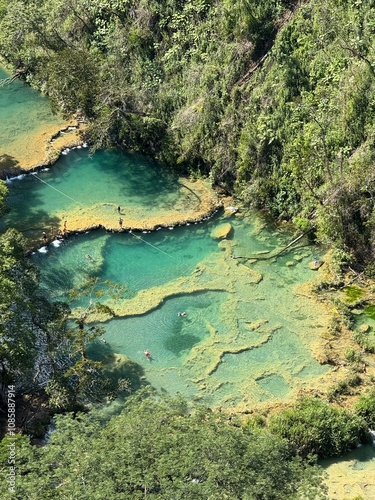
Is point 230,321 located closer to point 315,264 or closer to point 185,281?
point 185,281

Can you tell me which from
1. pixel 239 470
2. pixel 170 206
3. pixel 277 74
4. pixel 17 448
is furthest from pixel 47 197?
pixel 239 470

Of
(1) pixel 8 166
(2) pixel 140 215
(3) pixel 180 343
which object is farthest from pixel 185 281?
(1) pixel 8 166

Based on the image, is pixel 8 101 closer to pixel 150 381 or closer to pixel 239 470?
pixel 150 381

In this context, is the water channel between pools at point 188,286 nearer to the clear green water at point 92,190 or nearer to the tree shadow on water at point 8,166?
the clear green water at point 92,190

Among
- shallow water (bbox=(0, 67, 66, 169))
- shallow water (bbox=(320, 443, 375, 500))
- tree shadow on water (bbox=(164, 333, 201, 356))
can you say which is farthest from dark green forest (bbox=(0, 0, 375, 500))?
tree shadow on water (bbox=(164, 333, 201, 356))

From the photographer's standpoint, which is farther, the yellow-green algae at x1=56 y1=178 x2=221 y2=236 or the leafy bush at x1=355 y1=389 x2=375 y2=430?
the yellow-green algae at x1=56 y1=178 x2=221 y2=236

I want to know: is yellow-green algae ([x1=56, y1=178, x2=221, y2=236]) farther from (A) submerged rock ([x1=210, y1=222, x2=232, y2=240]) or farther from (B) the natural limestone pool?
(B) the natural limestone pool
